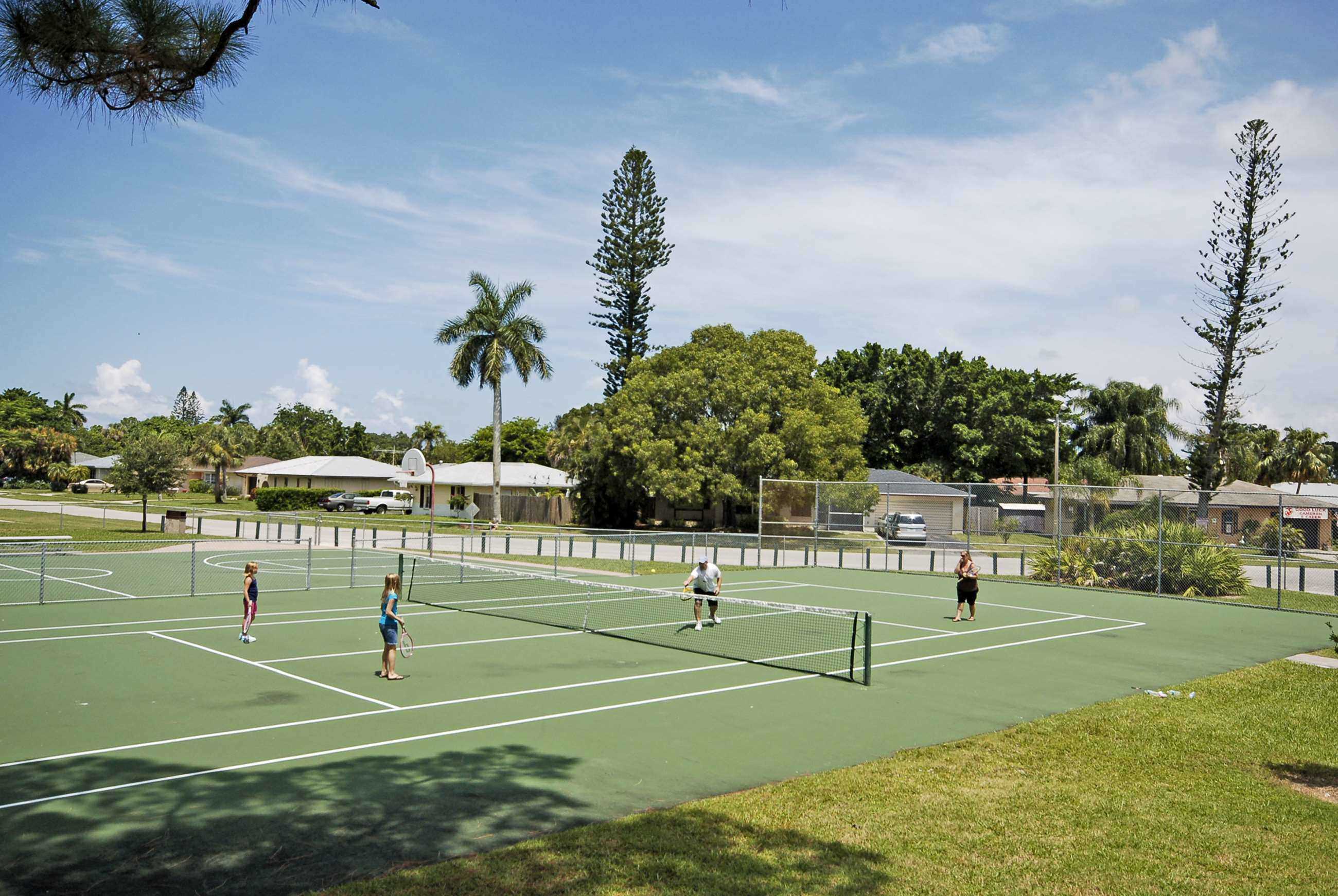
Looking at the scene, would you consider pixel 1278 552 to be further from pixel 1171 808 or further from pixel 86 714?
pixel 86 714

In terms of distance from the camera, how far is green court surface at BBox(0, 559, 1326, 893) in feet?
24.6

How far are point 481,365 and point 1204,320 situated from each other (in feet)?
128

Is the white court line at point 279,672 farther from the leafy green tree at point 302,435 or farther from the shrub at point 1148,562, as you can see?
the leafy green tree at point 302,435

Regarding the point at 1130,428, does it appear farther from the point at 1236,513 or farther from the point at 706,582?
the point at 706,582

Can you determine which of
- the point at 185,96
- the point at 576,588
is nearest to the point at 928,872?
the point at 185,96

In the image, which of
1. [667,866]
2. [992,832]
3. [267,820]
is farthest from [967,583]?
[267,820]

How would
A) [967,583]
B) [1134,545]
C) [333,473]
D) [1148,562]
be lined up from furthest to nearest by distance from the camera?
[333,473] → [1134,545] → [1148,562] → [967,583]

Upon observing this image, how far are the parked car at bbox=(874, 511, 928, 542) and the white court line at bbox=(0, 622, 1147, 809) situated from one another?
24.9 meters

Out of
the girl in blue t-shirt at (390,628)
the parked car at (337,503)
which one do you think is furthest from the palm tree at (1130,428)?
the girl in blue t-shirt at (390,628)

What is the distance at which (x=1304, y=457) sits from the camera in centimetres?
7250

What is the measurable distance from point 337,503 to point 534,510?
1530cm

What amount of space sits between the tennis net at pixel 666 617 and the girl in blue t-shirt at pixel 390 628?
3.67 m

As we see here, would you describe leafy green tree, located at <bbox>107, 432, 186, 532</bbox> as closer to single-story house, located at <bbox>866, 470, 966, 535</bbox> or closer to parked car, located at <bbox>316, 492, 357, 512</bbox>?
parked car, located at <bbox>316, 492, 357, 512</bbox>

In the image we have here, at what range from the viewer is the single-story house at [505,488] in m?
69.3
